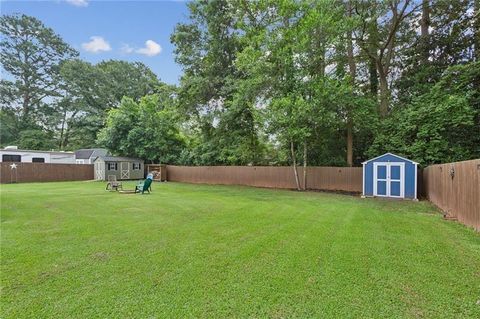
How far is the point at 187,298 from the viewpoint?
279cm

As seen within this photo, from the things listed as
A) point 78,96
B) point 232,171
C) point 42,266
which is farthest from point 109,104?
point 42,266

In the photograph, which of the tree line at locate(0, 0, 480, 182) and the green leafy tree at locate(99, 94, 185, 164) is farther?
the green leafy tree at locate(99, 94, 185, 164)

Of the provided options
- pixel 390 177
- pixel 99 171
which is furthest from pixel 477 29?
pixel 99 171

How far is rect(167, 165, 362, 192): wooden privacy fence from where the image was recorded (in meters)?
15.4

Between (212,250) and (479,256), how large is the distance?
370 cm

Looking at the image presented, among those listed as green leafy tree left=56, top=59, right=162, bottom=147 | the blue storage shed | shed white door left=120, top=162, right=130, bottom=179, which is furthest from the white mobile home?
the blue storage shed

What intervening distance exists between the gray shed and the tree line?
108 cm

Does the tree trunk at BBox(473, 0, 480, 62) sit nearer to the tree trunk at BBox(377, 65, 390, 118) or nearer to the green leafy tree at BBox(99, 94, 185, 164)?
the tree trunk at BBox(377, 65, 390, 118)

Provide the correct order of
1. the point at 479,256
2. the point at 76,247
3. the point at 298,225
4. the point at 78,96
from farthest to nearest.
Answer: the point at 78,96
the point at 298,225
the point at 76,247
the point at 479,256

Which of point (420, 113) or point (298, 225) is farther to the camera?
point (420, 113)

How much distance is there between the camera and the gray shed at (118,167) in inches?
896

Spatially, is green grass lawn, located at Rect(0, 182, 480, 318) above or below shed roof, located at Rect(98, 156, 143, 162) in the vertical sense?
below

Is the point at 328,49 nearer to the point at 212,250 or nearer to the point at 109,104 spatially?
the point at 212,250

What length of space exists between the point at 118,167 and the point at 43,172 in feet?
16.7
